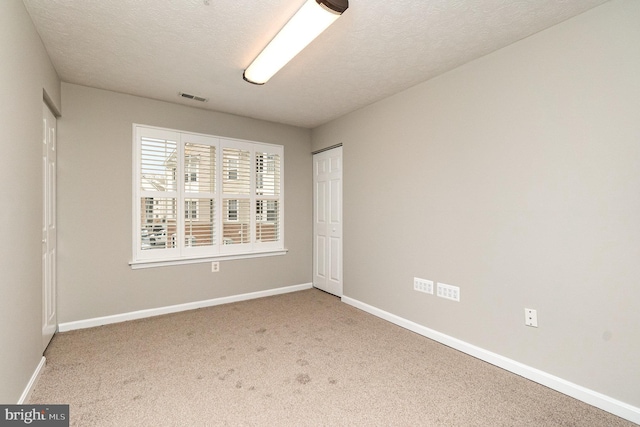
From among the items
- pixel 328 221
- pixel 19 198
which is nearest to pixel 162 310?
pixel 19 198

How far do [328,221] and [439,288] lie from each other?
77.1 inches

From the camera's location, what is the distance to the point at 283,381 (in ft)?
6.84

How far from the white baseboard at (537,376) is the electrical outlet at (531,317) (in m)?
0.32

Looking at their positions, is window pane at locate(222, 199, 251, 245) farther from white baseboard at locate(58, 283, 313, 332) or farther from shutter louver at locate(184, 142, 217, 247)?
white baseboard at locate(58, 283, 313, 332)

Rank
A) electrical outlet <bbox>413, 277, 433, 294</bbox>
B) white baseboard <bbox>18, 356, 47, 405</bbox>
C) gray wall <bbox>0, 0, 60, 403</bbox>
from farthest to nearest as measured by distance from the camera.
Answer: electrical outlet <bbox>413, 277, 433, 294</bbox>
white baseboard <bbox>18, 356, 47, 405</bbox>
gray wall <bbox>0, 0, 60, 403</bbox>

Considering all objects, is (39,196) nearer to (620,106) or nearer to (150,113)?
(150,113)

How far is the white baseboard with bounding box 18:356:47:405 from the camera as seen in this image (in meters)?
1.78

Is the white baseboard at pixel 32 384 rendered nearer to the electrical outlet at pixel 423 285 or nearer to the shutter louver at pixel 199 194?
the shutter louver at pixel 199 194

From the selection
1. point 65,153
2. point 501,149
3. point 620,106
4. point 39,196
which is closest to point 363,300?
point 501,149

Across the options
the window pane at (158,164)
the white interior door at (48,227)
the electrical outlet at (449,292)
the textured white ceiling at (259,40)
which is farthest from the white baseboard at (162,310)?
the textured white ceiling at (259,40)

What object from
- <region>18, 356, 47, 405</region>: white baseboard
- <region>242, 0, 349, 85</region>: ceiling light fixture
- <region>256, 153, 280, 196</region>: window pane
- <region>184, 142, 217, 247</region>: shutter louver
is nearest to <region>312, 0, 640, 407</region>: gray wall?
<region>242, 0, 349, 85</region>: ceiling light fixture

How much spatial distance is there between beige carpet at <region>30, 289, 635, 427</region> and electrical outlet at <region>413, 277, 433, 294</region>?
453 mm


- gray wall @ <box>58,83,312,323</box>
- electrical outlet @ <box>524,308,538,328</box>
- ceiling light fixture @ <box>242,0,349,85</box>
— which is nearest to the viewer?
ceiling light fixture @ <box>242,0,349,85</box>

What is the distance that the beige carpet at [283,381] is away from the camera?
5.66 feet
